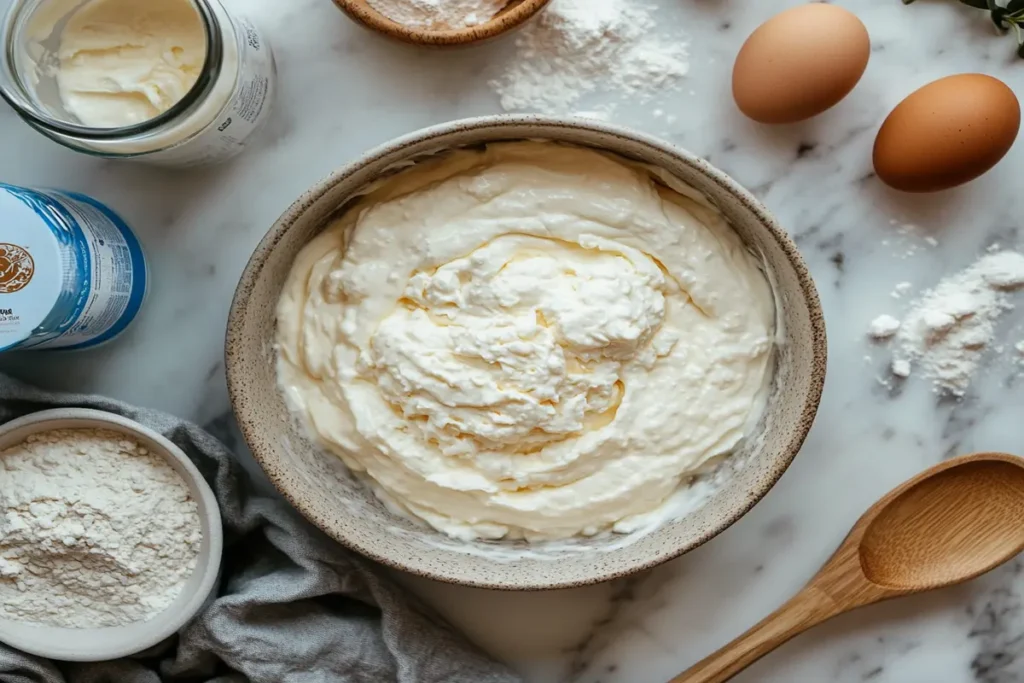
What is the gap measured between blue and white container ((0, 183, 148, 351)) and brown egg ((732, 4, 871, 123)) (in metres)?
0.87

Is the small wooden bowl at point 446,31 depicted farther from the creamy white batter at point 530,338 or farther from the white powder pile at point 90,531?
the white powder pile at point 90,531

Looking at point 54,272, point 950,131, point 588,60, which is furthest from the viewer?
point 588,60

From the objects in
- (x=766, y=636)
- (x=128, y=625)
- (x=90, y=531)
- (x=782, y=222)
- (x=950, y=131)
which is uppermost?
(x=950, y=131)

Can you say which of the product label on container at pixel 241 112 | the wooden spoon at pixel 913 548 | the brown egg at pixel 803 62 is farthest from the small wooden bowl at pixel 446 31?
the wooden spoon at pixel 913 548

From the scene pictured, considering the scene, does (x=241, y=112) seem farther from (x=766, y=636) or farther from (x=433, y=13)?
(x=766, y=636)

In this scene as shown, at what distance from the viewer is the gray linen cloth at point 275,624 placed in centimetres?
122

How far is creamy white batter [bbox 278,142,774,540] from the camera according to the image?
111 centimetres

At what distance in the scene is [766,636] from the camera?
49.4 inches

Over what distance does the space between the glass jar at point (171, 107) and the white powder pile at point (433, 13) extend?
18 centimetres

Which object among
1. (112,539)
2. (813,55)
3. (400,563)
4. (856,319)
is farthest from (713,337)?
(112,539)

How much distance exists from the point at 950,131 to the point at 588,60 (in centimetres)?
48

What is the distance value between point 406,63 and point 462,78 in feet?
0.27

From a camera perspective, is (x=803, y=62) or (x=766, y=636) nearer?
(x=803, y=62)

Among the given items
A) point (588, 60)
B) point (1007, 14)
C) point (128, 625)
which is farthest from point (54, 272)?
point (1007, 14)
